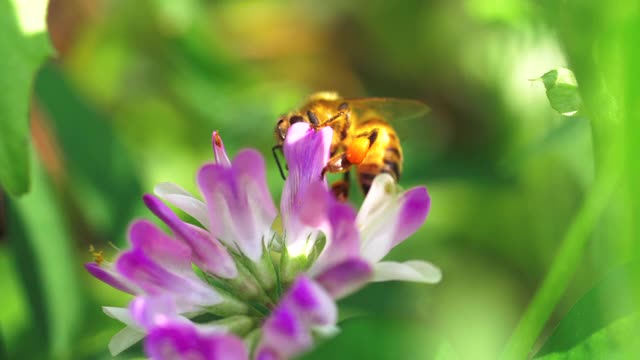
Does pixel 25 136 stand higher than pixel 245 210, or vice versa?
pixel 25 136

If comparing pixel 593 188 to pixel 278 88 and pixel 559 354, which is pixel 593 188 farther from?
pixel 278 88

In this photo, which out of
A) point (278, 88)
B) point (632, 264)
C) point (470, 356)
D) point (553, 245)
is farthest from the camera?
point (278, 88)

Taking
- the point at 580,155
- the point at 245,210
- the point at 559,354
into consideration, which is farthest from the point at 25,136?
the point at 580,155

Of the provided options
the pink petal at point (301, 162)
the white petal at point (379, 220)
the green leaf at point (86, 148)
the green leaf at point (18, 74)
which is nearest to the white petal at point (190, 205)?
the pink petal at point (301, 162)

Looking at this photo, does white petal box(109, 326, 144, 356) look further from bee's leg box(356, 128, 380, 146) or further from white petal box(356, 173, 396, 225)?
bee's leg box(356, 128, 380, 146)

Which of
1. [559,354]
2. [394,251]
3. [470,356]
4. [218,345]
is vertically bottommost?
[470,356]

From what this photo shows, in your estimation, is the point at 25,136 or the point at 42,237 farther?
the point at 42,237
